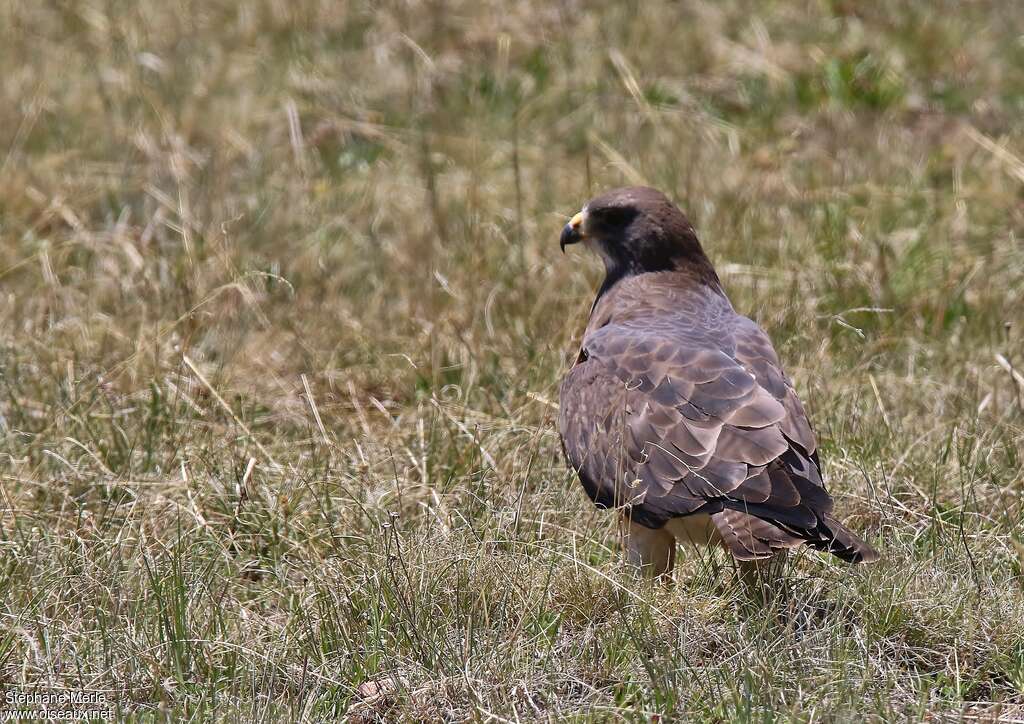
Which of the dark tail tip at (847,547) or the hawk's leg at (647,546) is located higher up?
the dark tail tip at (847,547)

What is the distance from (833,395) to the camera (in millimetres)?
5289

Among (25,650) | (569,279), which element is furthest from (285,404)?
(25,650)

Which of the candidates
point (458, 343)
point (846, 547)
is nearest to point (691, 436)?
point (846, 547)

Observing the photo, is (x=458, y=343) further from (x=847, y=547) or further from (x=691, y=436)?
(x=847, y=547)

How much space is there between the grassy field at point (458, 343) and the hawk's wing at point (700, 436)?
0.77ft

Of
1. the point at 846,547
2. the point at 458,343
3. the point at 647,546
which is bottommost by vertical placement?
the point at 458,343

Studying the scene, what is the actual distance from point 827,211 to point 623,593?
295cm

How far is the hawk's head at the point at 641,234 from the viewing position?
5.00m

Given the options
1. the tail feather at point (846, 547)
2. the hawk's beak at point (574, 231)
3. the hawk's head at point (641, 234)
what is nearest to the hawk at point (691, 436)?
the tail feather at point (846, 547)

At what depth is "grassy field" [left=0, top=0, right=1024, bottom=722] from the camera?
3713 mm

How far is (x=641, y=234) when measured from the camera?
5.02 metres

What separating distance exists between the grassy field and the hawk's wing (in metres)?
0.24

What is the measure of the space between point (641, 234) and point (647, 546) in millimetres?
1272

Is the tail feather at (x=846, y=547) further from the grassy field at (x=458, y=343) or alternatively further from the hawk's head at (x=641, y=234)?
the hawk's head at (x=641, y=234)
